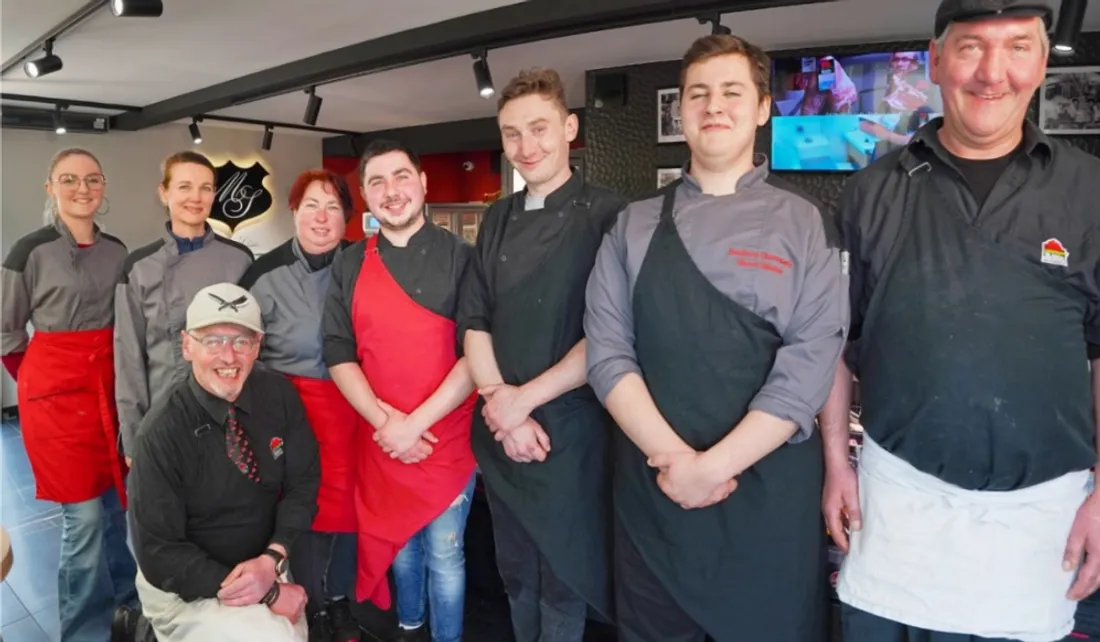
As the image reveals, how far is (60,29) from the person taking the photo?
342cm

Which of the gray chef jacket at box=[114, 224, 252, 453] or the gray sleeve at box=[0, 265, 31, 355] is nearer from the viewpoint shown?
the gray chef jacket at box=[114, 224, 252, 453]

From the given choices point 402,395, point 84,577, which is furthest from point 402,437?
point 84,577

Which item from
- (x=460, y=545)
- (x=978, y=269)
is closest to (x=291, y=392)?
(x=460, y=545)

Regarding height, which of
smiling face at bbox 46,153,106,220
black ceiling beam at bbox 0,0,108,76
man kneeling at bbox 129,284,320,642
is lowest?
man kneeling at bbox 129,284,320,642

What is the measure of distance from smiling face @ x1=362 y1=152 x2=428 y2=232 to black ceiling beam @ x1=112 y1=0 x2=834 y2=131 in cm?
153

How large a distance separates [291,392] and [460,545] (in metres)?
0.67

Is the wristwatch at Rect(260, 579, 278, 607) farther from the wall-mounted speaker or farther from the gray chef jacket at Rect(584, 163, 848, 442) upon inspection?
the wall-mounted speaker

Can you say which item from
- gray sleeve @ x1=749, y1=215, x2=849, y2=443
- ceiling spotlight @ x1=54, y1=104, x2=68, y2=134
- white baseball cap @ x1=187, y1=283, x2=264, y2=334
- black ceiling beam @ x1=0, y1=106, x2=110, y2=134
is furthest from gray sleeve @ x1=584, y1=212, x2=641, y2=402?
black ceiling beam @ x1=0, y1=106, x2=110, y2=134

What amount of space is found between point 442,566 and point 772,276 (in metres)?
1.29

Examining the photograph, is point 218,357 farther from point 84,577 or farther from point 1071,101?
point 1071,101

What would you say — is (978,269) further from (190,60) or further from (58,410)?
(190,60)

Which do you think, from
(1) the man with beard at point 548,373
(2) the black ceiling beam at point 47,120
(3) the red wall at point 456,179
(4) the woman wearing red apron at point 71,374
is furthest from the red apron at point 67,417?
(3) the red wall at point 456,179

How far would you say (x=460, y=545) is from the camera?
1.97 m

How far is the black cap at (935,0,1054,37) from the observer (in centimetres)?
112
